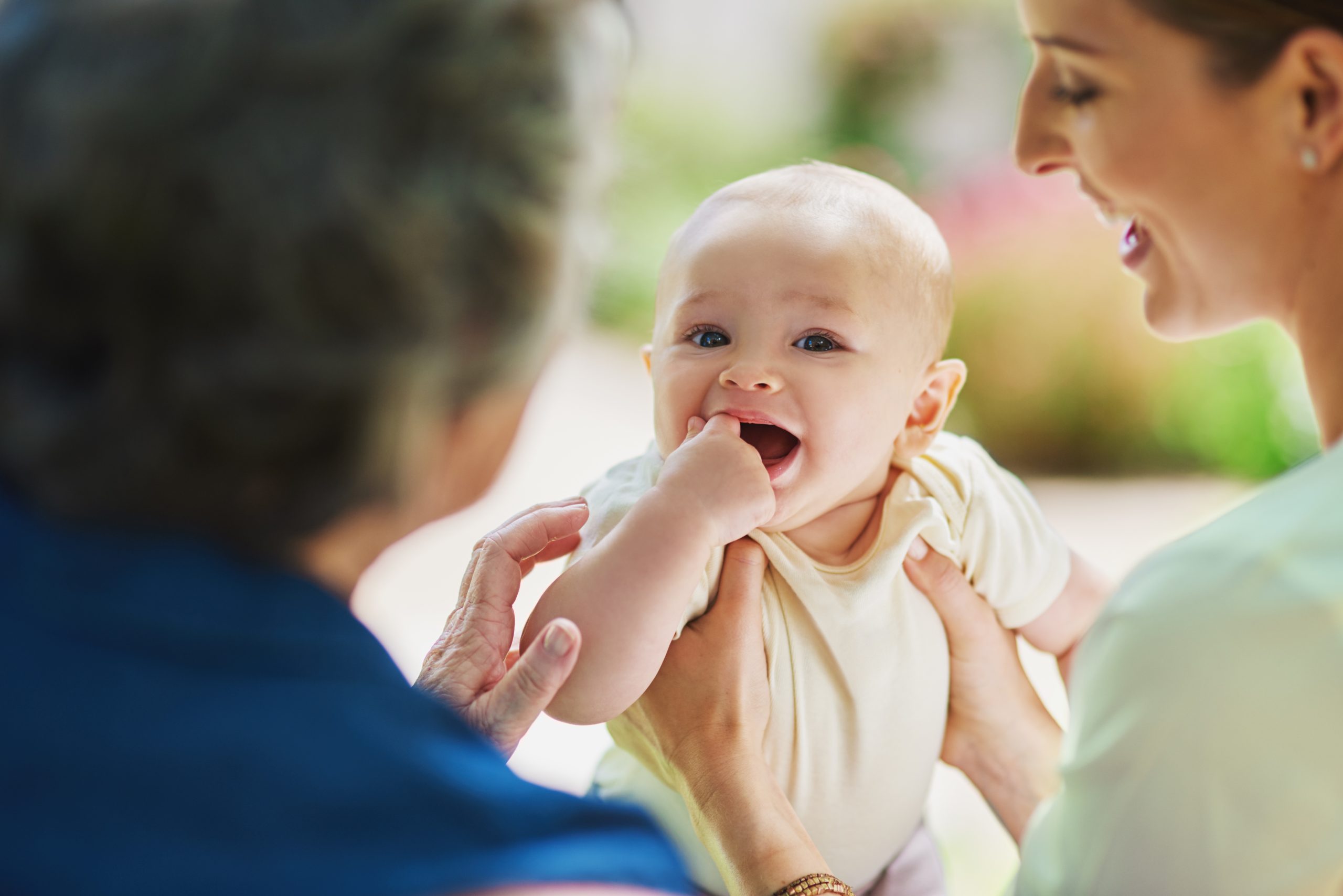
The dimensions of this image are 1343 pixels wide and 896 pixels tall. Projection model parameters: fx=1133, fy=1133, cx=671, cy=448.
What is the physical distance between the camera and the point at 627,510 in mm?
1422

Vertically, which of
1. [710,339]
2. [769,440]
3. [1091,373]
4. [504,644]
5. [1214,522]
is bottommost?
[1214,522]

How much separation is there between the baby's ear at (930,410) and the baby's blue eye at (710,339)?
307 mm

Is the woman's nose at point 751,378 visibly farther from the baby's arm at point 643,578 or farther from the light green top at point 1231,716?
the light green top at point 1231,716

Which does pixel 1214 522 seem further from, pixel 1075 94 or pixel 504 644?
pixel 504 644

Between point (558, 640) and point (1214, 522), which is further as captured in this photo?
point (558, 640)

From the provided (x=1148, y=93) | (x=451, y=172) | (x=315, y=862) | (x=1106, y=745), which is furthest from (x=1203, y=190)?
(x=315, y=862)

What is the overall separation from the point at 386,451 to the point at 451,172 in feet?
0.69

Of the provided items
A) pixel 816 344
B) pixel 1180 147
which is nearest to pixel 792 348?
pixel 816 344

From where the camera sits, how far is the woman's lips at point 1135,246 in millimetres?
1249

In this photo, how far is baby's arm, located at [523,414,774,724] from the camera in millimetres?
1277

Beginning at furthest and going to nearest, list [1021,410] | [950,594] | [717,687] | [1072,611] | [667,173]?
[667,173] → [1021,410] → [1072,611] → [950,594] → [717,687]

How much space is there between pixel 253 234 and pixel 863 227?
3.10 ft

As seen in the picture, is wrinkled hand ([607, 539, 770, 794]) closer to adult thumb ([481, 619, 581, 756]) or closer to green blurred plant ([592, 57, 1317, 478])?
adult thumb ([481, 619, 581, 756])

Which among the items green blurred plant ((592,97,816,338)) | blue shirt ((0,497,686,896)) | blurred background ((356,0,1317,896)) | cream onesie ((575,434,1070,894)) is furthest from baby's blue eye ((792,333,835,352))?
green blurred plant ((592,97,816,338))
